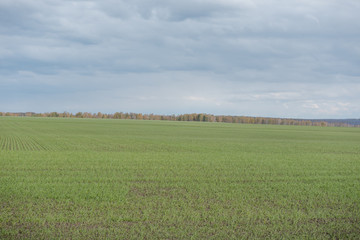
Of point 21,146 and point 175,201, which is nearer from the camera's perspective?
point 175,201

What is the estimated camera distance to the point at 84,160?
17125 mm

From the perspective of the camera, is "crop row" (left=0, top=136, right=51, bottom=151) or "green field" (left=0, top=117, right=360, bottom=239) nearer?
"green field" (left=0, top=117, right=360, bottom=239)

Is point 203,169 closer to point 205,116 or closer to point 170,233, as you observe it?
point 170,233

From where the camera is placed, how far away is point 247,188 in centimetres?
1116

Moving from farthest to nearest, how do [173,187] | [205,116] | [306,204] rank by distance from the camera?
[205,116] → [173,187] → [306,204]

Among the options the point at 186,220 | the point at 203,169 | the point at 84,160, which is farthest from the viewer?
the point at 84,160

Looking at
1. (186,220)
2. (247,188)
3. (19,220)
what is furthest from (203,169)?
(19,220)

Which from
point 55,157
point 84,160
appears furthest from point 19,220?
point 55,157

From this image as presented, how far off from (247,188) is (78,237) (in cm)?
598

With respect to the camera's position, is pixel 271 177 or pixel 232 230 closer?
pixel 232 230

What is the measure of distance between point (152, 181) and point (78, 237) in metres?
5.35

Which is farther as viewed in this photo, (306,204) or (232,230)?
(306,204)

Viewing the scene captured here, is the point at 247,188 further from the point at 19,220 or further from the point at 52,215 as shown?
the point at 19,220

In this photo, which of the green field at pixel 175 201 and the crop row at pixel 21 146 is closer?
the green field at pixel 175 201
